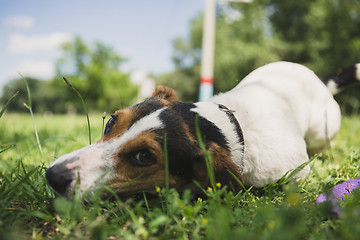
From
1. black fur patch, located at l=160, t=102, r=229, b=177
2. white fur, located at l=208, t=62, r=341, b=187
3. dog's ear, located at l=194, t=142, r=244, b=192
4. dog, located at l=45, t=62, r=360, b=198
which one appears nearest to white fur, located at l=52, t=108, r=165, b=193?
dog, located at l=45, t=62, r=360, b=198

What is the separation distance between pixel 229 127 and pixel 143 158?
34.9 inches

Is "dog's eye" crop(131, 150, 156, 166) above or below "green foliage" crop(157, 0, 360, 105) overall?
below

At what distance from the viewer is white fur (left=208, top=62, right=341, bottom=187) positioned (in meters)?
2.67

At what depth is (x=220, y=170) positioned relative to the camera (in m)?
2.22

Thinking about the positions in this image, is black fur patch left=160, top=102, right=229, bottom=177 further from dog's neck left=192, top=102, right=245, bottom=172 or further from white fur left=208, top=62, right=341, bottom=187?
white fur left=208, top=62, right=341, bottom=187

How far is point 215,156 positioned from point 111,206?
2.87 feet

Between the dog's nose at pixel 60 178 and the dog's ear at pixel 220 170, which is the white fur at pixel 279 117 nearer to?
the dog's ear at pixel 220 170

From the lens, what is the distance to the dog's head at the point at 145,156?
198 centimetres

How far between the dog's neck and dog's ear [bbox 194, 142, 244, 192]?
0.24m

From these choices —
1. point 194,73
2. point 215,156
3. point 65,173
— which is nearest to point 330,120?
point 215,156

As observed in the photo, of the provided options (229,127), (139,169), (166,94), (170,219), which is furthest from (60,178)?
(166,94)

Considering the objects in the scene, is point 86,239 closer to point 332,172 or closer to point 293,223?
point 293,223

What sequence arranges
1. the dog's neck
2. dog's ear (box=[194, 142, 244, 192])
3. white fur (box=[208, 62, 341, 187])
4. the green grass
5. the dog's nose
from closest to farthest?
the green grass
the dog's nose
dog's ear (box=[194, 142, 244, 192])
the dog's neck
white fur (box=[208, 62, 341, 187])

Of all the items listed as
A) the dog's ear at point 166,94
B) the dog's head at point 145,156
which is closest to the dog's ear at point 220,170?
the dog's head at point 145,156
